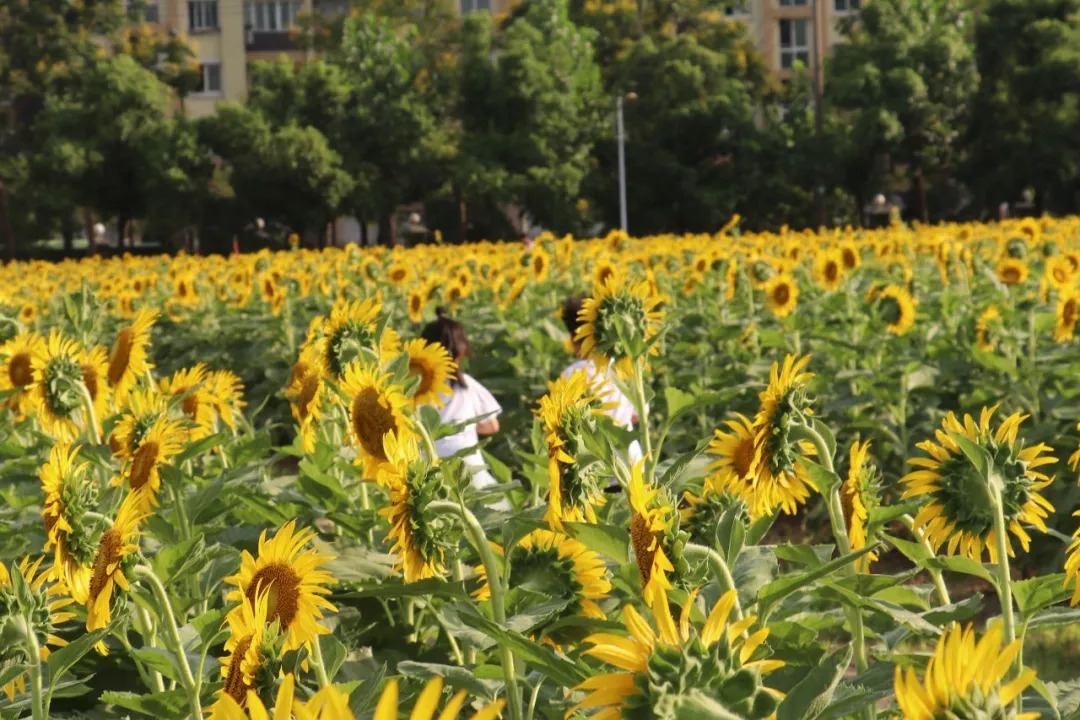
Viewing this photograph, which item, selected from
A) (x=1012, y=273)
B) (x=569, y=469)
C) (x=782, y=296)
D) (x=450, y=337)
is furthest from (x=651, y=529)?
(x=1012, y=273)

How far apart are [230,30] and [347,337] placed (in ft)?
180

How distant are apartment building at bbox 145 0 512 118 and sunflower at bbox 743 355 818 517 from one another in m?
54.8

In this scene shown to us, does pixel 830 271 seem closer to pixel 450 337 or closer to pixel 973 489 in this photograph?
pixel 450 337

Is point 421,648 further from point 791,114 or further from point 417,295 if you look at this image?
point 791,114

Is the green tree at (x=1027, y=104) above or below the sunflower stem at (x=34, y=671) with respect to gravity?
above

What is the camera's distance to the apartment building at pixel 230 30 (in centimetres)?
5594

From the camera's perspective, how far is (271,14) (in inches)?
2245

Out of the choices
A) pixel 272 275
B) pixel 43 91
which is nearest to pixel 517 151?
pixel 43 91

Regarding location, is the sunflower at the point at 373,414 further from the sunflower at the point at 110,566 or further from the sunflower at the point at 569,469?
the sunflower at the point at 110,566

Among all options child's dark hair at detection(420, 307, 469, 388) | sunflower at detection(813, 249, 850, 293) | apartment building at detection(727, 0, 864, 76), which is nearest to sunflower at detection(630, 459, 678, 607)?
child's dark hair at detection(420, 307, 469, 388)

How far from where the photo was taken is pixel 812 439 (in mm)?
2213

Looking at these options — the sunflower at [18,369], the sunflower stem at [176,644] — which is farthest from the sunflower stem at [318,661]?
the sunflower at [18,369]

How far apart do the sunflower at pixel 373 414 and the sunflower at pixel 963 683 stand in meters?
1.59

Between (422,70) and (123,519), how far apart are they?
4105 centimetres
